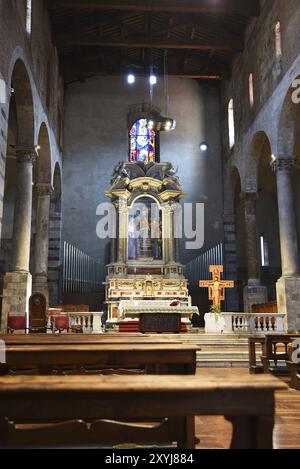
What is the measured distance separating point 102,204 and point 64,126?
142 inches

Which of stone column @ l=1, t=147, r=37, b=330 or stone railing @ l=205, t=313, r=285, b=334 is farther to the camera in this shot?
stone railing @ l=205, t=313, r=285, b=334

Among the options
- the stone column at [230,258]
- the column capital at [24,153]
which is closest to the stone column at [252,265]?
the stone column at [230,258]

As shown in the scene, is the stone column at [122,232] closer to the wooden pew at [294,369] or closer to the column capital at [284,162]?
the column capital at [284,162]

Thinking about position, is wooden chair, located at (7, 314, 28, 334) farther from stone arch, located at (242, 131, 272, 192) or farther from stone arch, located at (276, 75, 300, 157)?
stone arch, located at (242, 131, 272, 192)

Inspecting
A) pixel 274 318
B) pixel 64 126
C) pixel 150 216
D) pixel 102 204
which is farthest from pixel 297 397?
pixel 64 126

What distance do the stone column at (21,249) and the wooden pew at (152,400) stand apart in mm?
9621

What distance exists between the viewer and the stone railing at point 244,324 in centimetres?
1159

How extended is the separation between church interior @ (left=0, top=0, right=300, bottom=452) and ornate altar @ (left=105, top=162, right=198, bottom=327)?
0.16 ft

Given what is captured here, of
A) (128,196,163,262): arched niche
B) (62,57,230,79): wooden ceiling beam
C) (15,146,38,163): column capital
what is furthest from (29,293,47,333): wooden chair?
(62,57,230,79): wooden ceiling beam

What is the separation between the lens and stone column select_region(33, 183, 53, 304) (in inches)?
587

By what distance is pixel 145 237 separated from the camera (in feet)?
53.6

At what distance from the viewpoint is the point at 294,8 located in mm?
11312

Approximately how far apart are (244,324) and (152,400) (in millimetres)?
10845

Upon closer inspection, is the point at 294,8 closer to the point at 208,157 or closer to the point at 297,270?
the point at 297,270
